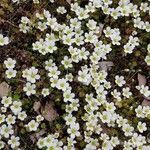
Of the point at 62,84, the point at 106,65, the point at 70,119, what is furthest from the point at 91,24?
the point at 70,119

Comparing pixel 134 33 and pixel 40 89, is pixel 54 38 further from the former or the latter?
pixel 134 33

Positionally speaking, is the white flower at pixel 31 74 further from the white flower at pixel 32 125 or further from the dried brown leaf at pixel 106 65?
the dried brown leaf at pixel 106 65

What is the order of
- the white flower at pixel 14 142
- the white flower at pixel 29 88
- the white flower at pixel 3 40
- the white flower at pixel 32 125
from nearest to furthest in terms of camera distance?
the white flower at pixel 14 142 < the white flower at pixel 32 125 < the white flower at pixel 29 88 < the white flower at pixel 3 40

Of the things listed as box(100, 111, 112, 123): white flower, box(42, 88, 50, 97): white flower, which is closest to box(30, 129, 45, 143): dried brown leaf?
box(42, 88, 50, 97): white flower

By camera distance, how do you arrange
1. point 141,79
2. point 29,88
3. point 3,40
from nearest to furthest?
point 29,88 → point 3,40 → point 141,79

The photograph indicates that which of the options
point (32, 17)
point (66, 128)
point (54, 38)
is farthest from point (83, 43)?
point (66, 128)

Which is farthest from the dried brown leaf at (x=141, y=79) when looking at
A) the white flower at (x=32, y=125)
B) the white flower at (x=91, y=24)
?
the white flower at (x=32, y=125)

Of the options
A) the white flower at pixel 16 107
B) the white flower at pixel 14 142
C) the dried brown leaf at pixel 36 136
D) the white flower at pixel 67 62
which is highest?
the white flower at pixel 67 62

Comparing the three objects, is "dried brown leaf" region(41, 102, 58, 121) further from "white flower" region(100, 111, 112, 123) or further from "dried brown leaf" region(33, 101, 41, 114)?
"white flower" region(100, 111, 112, 123)

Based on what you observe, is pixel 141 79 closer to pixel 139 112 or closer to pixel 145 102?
pixel 145 102
